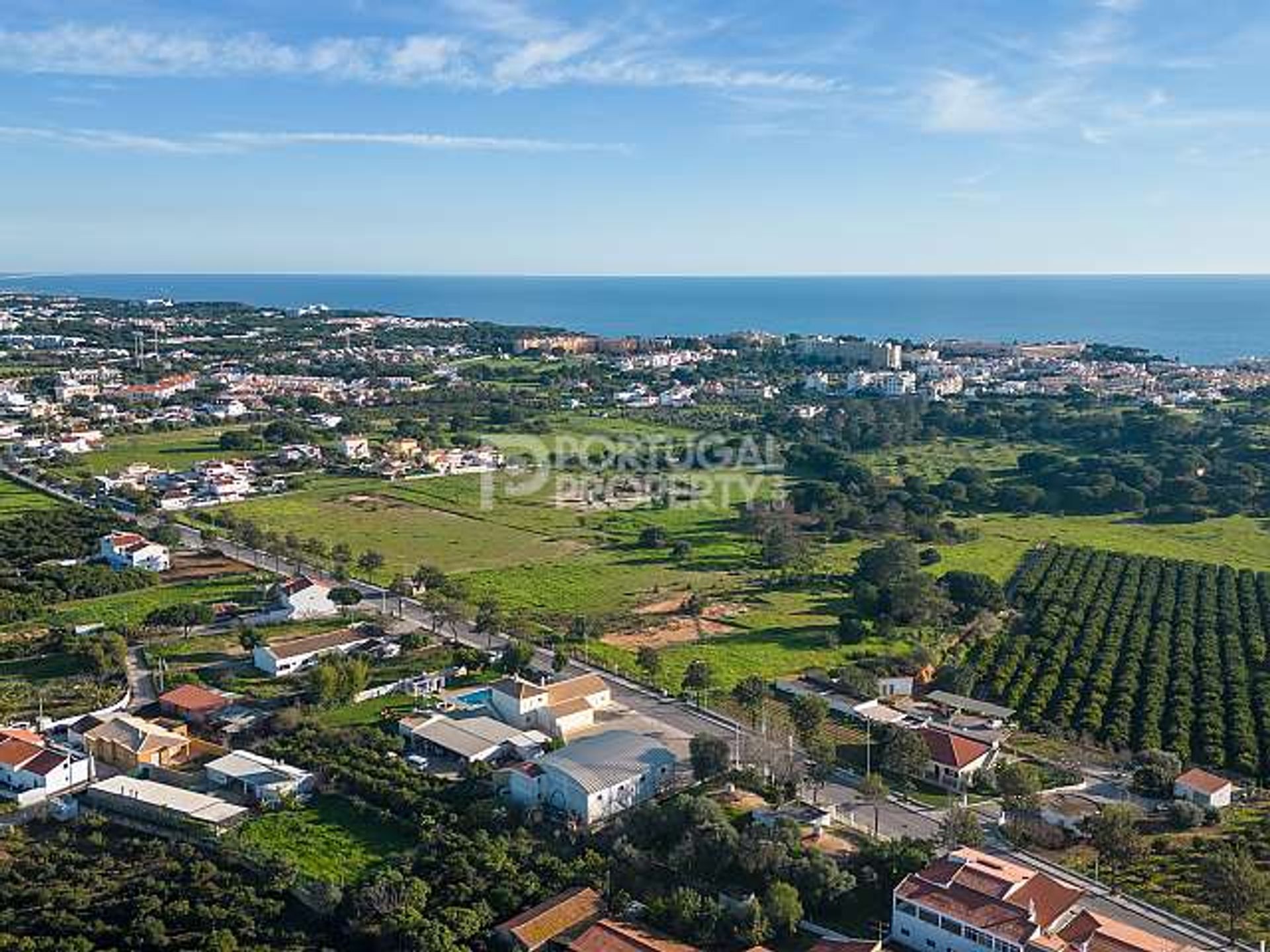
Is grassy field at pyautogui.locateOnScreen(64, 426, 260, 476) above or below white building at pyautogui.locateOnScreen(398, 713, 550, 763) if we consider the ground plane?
above

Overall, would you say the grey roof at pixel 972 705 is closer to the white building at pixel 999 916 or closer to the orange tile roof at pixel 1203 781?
the orange tile roof at pixel 1203 781

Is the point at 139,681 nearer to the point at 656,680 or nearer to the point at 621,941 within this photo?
the point at 656,680

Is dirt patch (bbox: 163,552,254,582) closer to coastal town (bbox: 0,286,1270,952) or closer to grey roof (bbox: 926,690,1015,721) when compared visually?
coastal town (bbox: 0,286,1270,952)

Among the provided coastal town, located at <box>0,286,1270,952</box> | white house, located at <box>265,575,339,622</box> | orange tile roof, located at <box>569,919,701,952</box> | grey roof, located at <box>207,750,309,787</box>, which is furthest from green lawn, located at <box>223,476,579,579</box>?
orange tile roof, located at <box>569,919,701,952</box>

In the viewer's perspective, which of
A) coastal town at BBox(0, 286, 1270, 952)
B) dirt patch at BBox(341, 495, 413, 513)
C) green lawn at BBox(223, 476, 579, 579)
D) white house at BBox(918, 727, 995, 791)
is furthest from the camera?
dirt patch at BBox(341, 495, 413, 513)

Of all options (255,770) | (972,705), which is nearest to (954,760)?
(972,705)

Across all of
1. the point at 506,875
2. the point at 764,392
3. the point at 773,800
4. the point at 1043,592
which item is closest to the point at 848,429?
the point at 764,392
